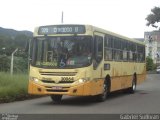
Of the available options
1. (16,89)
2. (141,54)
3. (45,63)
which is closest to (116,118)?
(45,63)

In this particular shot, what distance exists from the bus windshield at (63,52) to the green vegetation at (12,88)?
192cm

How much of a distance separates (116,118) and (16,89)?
7.64m

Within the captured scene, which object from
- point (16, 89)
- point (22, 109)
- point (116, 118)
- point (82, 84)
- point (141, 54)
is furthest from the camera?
point (141, 54)

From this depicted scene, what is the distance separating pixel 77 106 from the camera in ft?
57.9

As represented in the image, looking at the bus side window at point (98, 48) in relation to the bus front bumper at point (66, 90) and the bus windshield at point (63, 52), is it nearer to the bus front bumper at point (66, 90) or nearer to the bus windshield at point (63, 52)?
the bus windshield at point (63, 52)

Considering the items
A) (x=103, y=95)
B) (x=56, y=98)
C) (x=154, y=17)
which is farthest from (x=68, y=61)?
(x=154, y=17)

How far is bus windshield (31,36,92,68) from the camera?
1769 centimetres

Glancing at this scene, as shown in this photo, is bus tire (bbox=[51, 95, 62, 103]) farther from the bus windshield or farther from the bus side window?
the bus side window

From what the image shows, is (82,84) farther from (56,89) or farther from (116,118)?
(116,118)

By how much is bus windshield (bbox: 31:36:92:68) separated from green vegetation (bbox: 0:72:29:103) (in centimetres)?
192

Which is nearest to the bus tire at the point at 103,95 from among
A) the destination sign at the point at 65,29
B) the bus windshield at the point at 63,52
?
the bus windshield at the point at 63,52

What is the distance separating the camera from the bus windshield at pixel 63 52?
1769cm

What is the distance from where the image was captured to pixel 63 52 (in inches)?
703

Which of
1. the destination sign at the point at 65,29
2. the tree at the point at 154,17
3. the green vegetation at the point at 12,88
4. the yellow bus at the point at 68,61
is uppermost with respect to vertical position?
the tree at the point at 154,17
